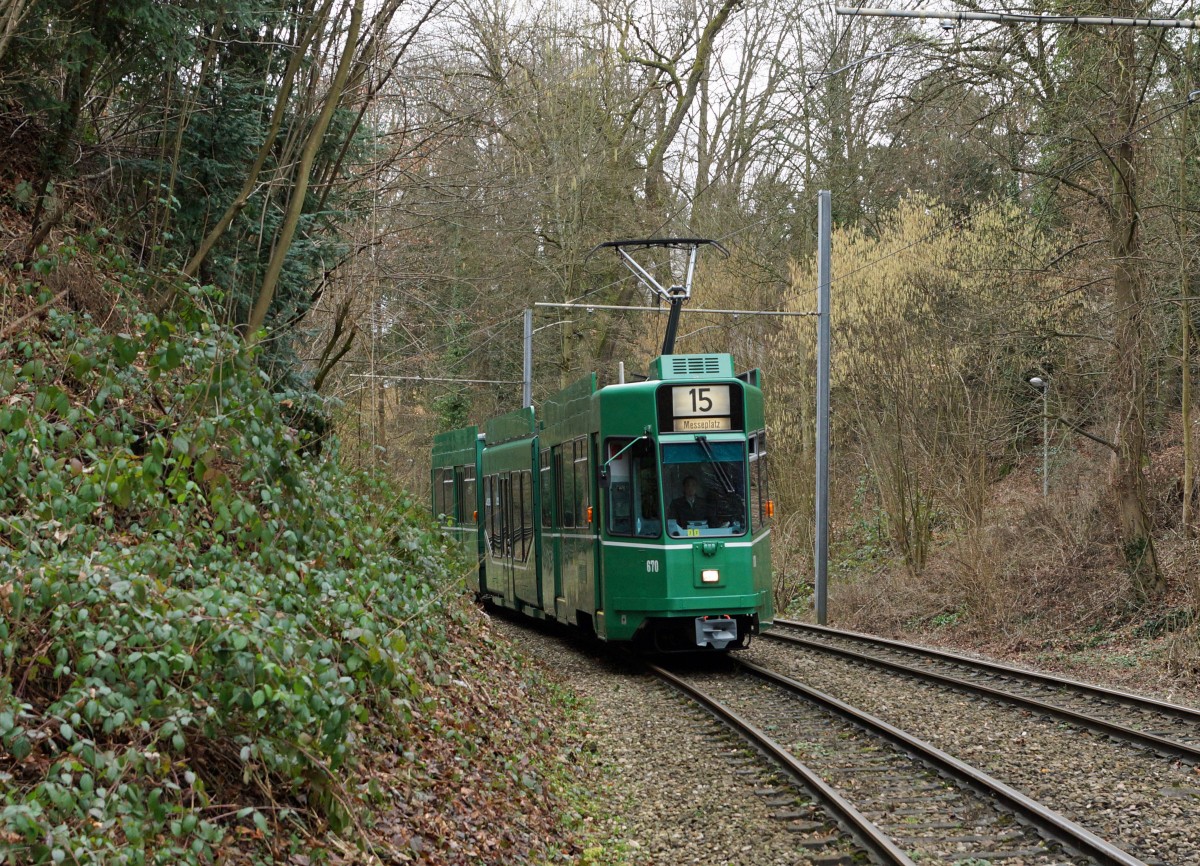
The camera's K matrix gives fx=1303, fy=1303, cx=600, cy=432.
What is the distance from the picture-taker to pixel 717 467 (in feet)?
45.8

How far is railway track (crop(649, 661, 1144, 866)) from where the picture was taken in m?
6.89

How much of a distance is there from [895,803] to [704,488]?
20.3ft

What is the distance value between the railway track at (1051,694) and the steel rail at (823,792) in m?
2.53

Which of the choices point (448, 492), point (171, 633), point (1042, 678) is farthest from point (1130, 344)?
point (171, 633)

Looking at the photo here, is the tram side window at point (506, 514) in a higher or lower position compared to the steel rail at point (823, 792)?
higher

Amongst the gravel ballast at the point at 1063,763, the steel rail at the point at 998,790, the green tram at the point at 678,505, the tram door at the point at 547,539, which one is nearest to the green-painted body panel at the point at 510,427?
the tram door at the point at 547,539

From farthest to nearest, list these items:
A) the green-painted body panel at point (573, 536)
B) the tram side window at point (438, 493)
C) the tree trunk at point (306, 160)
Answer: the tram side window at point (438, 493) → the green-painted body panel at point (573, 536) → the tree trunk at point (306, 160)

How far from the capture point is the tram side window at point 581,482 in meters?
14.8

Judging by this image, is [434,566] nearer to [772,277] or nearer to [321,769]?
[321,769]

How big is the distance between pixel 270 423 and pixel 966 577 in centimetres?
1307

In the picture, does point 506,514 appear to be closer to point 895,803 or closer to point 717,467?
point 717,467

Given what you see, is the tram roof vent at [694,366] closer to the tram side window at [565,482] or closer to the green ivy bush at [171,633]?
the tram side window at [565,482]

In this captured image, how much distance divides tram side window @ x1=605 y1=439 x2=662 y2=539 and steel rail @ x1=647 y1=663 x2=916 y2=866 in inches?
79.7

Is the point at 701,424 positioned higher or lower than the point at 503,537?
higher
